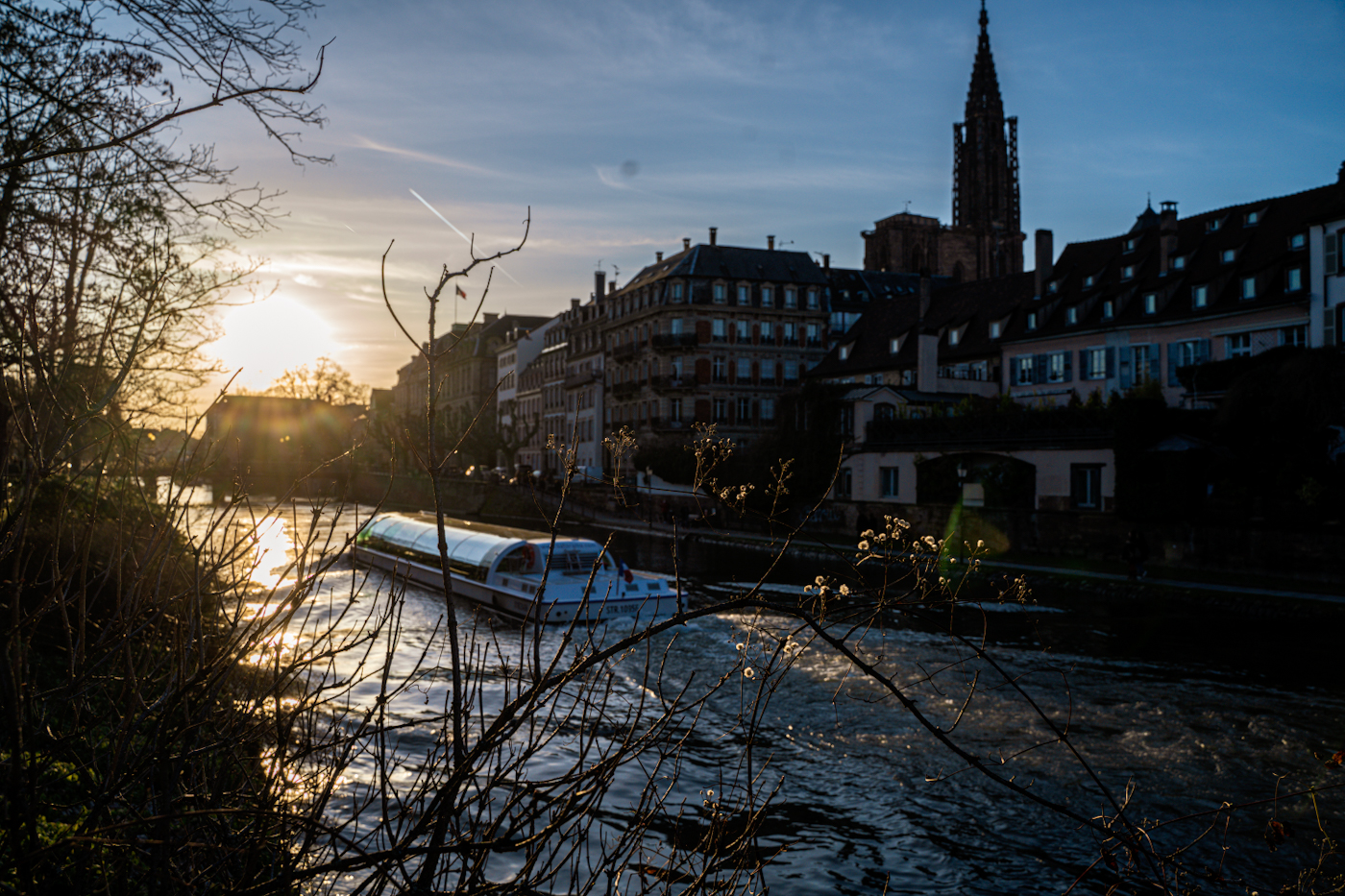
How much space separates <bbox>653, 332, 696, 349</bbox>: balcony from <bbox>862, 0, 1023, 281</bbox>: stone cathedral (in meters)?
40.2

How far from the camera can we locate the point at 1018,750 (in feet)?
42.2

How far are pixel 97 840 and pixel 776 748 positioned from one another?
11.3 m

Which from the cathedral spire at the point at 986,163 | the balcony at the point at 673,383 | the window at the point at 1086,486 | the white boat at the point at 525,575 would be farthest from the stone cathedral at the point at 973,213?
the white boat at the point at 525,575

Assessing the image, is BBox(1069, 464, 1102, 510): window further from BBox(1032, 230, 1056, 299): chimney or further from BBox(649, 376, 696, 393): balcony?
BBox(649, 376, 696, 393): balcony

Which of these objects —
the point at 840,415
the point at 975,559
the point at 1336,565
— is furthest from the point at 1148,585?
the point at 975,559

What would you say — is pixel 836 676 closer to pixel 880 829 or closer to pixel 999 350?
pixel 880 829

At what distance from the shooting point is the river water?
9.72 meters

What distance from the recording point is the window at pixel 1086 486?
1395 inches

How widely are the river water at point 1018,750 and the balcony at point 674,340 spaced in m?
48.1

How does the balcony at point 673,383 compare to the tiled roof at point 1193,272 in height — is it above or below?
below

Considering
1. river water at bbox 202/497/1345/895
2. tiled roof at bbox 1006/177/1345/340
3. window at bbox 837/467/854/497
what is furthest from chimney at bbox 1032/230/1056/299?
river water at bbox 202/497/1345/895

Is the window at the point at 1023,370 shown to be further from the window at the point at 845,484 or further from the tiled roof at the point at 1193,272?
the window at the point at 845,484

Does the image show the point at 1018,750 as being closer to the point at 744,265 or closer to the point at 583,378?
the point at 744,265

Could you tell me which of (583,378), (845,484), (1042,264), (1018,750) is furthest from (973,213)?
(1018,750)
